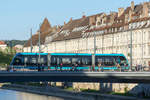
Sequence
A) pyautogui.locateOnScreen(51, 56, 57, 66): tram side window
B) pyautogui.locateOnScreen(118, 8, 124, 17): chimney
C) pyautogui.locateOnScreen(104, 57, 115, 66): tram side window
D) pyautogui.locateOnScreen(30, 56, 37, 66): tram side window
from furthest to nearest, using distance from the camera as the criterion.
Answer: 1. pyautogui.locateOnScreen(118, 8, 124, 17): chimney
2. pyautogui.locateOnScreen(104, 57, 115, 66): tram side window
3. pyautogui.locateOnScreen(51, 56, 57, 66): tram side window
4. pyautogui.locateOnScreen(30, 56, 37, 66): tram side window

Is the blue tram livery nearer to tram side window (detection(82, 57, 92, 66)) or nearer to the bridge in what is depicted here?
tram side window (detection(82, 57, 92, 66))

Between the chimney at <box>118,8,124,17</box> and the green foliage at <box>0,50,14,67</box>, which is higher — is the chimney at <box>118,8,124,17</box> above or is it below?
above

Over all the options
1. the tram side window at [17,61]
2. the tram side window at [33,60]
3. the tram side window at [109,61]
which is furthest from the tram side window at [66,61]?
the tram side window at [17,61]

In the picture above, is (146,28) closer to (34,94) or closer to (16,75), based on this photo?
(34,94)

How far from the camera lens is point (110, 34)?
14900 cm

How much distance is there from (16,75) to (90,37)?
10136 centimetres

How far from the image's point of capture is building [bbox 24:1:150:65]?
130 metres

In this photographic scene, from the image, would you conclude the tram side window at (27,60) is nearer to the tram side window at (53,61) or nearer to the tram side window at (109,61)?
the tram side window at (53,61)

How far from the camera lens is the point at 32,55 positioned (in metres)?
86.8

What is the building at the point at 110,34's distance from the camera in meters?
130

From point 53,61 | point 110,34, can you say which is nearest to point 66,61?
point 53,61

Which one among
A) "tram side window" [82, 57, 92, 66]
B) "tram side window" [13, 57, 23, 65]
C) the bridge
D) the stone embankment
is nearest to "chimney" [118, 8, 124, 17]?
the stone embankment

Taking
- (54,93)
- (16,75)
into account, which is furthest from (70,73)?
(54,93)

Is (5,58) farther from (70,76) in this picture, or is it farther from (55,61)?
(70,76)
